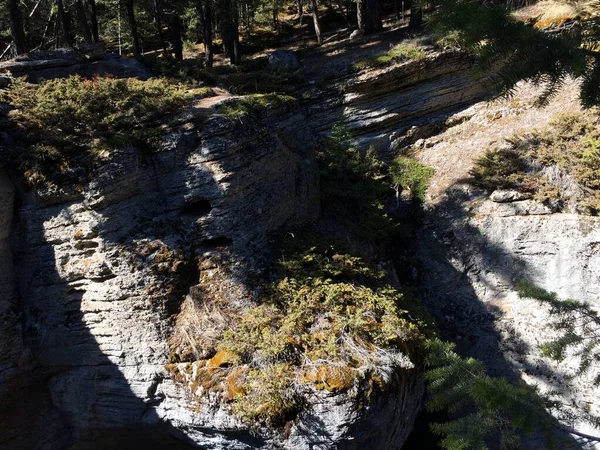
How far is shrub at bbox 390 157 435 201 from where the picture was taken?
1237cm

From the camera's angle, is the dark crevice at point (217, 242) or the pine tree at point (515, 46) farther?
the dark crevice at point (217, 242)

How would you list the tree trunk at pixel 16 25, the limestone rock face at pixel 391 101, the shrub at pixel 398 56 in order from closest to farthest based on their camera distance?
the tree trunk at pixel 16 25 < the shrub at pixel 398 56 < the limestone rock face at pixel 391 101

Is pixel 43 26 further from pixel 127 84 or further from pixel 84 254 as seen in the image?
pixel 84 254

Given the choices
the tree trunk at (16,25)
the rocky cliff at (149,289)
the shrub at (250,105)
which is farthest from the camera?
the tree trunk at (16,25)

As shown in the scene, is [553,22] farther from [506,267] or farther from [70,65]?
[70,65]

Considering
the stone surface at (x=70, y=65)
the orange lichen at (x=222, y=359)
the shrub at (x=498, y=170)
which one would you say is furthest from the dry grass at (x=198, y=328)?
the shrub at (x=498, y=170)

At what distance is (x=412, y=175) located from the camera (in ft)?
41.7

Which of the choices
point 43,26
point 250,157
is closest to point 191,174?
point 250,157

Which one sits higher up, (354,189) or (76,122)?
(76,122)

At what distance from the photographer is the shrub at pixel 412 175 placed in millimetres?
12367

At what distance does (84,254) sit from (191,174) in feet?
7.36

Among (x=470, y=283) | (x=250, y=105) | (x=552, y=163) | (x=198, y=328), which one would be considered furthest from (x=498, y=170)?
(x=198, y=328)

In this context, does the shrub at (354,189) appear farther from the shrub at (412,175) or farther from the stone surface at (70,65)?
the stone surface at (70,65)

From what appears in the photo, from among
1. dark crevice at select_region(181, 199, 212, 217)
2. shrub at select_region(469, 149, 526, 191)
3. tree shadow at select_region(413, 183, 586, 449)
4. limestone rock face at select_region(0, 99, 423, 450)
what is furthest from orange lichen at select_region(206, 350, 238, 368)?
shrub at select_region(469, 149, 526, 191)
